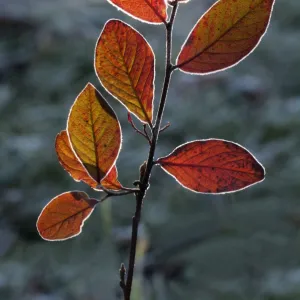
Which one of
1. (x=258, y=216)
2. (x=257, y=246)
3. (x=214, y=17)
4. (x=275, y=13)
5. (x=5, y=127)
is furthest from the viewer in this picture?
A: (x=275, y=13)

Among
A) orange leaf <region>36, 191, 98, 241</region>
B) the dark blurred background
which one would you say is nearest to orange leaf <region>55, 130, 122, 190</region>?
orange leaf <region>36, 191, 98, 241</region>

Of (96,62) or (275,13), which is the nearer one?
(96,62)

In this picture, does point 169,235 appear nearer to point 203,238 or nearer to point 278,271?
point 203,238

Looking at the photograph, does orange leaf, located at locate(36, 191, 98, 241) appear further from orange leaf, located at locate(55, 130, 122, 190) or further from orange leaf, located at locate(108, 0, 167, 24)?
orange leaf, located at locate(108, 0, 167, 24)

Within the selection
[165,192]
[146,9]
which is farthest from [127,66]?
[165,192]

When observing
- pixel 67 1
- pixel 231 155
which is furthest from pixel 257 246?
pixel 67 1

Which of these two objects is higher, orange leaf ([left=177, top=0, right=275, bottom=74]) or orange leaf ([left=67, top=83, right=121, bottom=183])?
orange leaf ([left=177, top=0, right=275, bottom=74])

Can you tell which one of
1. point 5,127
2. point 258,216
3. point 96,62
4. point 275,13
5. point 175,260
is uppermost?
point 275,13
